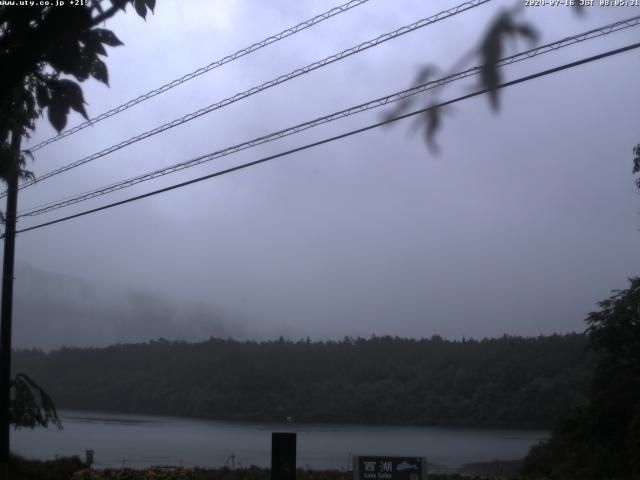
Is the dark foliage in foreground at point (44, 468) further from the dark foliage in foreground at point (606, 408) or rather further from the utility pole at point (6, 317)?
the dark foliage in foreground at point (606, 408)

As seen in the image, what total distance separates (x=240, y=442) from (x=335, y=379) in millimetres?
10800

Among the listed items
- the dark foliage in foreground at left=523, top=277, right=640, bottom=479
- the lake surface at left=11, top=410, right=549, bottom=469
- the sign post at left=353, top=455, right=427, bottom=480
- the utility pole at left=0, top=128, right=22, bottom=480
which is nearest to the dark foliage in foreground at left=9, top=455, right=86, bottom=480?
the lake surface at left=11, top=410, right=549, bottom=469

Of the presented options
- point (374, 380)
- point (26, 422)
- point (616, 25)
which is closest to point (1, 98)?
point (616, 25)

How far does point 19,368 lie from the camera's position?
145 ft

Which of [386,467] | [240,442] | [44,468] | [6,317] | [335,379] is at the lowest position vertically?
[240,442]

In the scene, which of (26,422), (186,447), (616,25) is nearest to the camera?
(616,25)

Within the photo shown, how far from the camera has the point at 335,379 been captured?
1767 inches

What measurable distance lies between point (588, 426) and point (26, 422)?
18109mm

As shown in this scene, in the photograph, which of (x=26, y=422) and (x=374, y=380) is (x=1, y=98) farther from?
(x=374, y=380)

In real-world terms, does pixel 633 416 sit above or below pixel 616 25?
below

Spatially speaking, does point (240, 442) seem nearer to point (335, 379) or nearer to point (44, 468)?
point (335, 379)

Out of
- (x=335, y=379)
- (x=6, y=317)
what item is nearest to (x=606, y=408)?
(x=6, y=317)

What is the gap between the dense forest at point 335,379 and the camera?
38.2m

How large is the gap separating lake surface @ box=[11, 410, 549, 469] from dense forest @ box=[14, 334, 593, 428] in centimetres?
129
